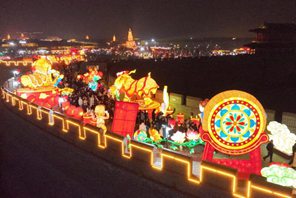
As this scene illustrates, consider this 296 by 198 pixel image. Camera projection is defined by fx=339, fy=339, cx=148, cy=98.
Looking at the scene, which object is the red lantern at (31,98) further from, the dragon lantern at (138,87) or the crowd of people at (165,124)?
the crowd of people at (165,124)

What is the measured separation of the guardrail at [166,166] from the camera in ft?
28.3

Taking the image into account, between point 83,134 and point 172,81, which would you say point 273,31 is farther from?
point 83,134

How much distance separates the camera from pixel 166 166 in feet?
34.7

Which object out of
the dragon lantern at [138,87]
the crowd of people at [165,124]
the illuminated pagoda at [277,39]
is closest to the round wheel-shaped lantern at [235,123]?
the crowd of people at [165,124]

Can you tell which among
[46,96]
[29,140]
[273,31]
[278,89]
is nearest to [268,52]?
[273,31]

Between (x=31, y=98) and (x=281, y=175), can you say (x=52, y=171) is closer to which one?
(x=31, y=98)

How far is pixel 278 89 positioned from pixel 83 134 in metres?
30.2

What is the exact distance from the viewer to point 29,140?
1786 cm

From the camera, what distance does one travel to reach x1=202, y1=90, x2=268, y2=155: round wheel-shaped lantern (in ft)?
31.7

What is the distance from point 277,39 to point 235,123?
6165cm

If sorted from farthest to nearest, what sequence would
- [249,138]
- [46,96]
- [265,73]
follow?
1. [265,73]
2. [46,96]
3. [249,138]

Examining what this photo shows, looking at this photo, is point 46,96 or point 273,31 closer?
point 46,96

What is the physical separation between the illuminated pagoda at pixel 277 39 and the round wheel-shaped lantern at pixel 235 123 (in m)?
59.0

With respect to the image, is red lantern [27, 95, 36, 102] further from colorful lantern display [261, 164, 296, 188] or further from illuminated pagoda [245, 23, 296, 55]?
illuminated pagoda [245, 23, 296, 55]
